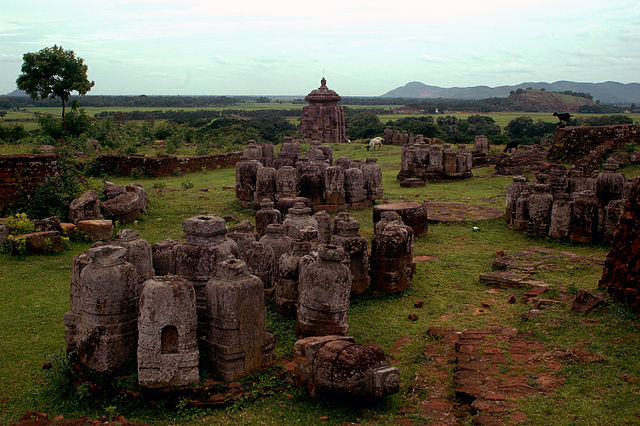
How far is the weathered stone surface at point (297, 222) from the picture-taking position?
886 centimetres

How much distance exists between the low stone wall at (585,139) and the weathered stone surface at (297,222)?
1436 cm

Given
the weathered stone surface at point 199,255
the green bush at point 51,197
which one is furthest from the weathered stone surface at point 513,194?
the green bush at point 51,197

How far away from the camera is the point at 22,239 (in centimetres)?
1016

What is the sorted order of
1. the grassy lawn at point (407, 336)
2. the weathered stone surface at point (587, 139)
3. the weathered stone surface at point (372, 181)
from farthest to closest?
1. the weathered stone surface at point (587, 139)
2. the weathered stone surface at point (372, 181)
3. the grassy lawn at point (407, 336)

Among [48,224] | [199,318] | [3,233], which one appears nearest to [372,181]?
[48,224]

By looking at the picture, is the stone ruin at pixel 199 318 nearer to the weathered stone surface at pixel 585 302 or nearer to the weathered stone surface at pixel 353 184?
the weathered stone surface at pixel 585 302

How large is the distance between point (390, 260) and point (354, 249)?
645 millimetres

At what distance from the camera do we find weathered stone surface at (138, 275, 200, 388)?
194 inches

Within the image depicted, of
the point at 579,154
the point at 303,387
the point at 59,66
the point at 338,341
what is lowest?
the point at 303,387

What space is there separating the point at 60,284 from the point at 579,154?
1822 cm

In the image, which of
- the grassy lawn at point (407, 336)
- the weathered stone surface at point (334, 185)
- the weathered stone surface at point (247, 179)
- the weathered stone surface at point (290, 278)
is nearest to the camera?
the grassy lawn at point (407, 336)

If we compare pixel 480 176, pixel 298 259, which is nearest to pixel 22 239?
pixel 298 259

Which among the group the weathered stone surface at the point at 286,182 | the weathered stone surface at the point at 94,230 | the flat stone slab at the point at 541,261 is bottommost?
the flat stone slab at the point at 541,261

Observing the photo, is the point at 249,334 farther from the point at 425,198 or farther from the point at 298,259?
the point at 425,198
